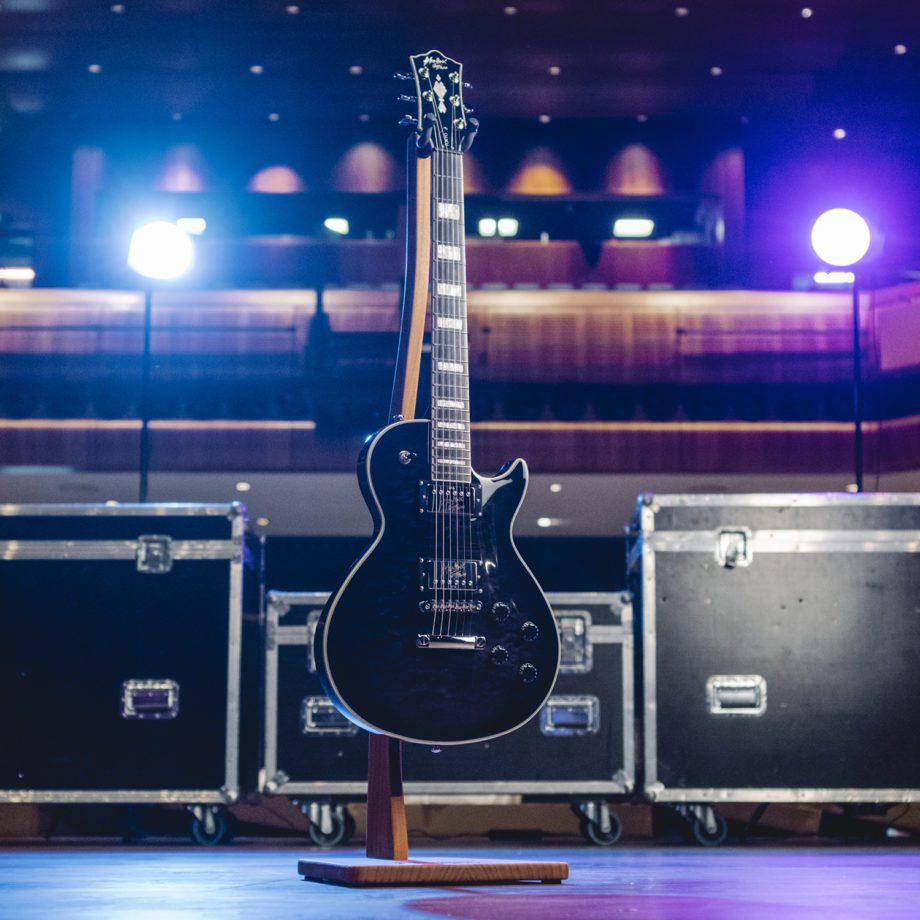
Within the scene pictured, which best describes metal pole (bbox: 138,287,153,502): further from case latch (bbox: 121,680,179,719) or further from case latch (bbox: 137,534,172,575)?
case latch (bbox: 121,680,179,719)

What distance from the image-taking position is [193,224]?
33.7 feet

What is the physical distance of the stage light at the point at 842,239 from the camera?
4801 millimetres

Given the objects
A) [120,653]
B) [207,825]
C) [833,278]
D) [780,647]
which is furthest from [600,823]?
[833,278]

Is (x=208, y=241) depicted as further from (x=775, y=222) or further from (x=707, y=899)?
(x=707, y=899)

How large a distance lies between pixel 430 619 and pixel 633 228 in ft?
27.4

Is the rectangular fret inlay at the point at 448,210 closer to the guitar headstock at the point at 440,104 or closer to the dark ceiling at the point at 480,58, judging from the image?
the guitar headstock at the point at 440,104

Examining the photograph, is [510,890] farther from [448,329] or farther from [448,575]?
[448,329]

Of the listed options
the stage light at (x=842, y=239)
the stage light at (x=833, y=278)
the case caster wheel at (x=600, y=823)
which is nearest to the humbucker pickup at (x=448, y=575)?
the case caster wheel at (x=600, y=823)

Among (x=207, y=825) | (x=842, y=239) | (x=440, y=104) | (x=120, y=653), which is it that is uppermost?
(x=842, y=239)

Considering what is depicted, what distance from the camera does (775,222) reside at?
10398mm

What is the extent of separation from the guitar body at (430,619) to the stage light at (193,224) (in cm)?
815

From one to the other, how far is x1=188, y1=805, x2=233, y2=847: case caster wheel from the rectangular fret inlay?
2.13 meters

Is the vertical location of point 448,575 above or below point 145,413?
below

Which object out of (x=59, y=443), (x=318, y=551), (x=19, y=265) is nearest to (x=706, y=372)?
(x=318, y=551)
